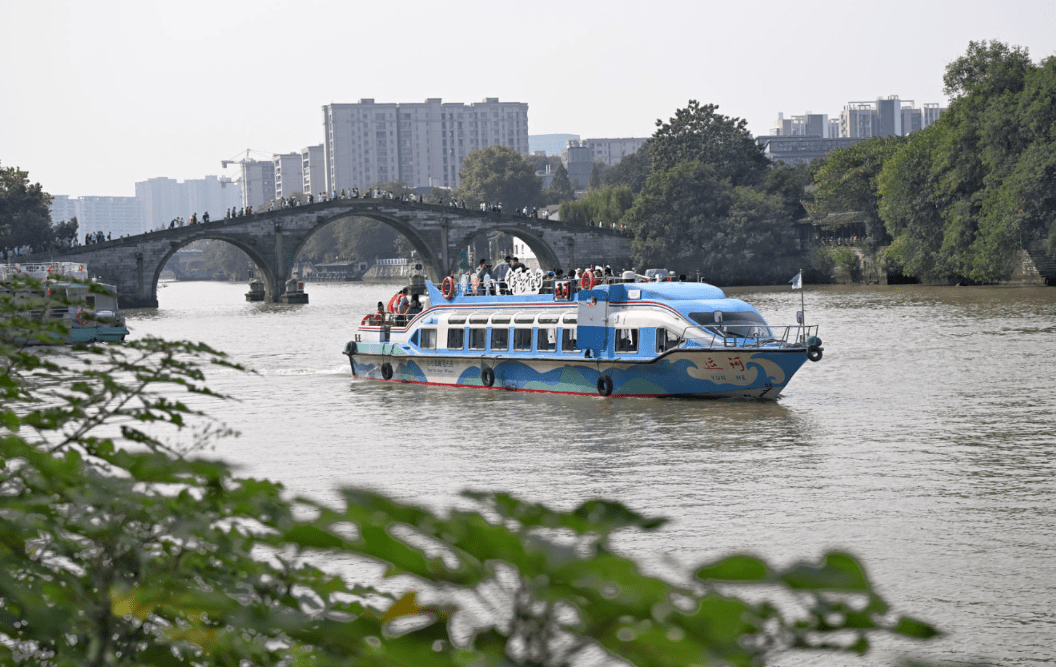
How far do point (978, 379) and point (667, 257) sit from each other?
5175 centimetres

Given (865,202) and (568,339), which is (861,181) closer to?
(865,202)

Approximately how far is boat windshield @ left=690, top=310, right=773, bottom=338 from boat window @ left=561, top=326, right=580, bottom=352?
99.1 inches

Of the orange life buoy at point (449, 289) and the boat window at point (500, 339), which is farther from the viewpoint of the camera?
the orange life buoy at point (449, 289)

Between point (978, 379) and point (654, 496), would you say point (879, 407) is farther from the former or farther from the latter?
point (654, 496)

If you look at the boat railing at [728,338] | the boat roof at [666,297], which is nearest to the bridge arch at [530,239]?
the boat roof at [666,297]

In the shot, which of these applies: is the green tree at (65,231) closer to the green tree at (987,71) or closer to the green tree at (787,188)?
the green tree at (787,188)

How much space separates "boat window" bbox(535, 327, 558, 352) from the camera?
22469 mm

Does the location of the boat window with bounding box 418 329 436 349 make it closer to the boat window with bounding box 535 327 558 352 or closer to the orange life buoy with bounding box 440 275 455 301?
the orange life buoy with bounding box 440 275 455 301

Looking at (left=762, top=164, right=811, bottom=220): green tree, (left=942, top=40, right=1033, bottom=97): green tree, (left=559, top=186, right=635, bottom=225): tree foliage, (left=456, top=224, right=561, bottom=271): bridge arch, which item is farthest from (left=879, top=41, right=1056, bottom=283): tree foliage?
(left=559, top=186, right=635, bottom=225): tree foliage

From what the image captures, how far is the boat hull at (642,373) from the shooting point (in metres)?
20.0

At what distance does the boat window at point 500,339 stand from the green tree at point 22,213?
5739 cm

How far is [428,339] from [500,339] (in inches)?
90.6

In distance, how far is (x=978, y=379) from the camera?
74.4 ft

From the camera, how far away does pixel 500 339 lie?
77.8ft
